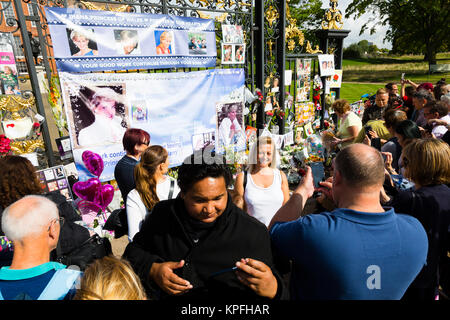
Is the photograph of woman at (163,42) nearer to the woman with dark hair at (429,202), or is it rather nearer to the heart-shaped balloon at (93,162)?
the heart-shaped balloon at (93,162)

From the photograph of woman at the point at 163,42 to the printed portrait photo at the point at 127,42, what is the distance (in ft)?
1.09

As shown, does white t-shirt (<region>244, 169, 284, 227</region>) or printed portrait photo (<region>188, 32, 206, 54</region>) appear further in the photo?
printed portrait photo (<region>188, 32, 206, 54</region>)

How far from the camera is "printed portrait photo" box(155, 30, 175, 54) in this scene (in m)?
4.40

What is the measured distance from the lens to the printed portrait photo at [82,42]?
12.1 feet

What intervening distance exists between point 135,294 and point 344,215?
105 centimetres

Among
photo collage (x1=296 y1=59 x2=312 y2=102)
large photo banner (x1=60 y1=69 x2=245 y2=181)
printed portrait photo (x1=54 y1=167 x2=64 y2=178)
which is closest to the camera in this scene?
printed portrait photo (x1=54 y1=167 x2=64 y2=178)

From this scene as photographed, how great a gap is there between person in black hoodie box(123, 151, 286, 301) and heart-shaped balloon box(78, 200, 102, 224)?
201 cm

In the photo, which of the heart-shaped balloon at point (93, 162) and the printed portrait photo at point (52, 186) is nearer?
the printed portrait photo at point (52, 186)

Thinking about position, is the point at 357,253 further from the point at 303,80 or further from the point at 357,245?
the point at 303,80

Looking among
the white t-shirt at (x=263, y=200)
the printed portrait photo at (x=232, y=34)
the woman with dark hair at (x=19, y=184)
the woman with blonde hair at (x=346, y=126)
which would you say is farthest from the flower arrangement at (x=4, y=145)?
the woman with blonde hair at (x=346, y=126)

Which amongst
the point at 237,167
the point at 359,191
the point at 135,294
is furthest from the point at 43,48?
the point at 359,191

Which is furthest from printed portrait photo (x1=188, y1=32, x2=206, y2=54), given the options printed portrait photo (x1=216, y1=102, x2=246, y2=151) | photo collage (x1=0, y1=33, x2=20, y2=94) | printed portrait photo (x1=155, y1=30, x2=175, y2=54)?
photo collage (x1=0, y1=33, x2=20, y2=94)

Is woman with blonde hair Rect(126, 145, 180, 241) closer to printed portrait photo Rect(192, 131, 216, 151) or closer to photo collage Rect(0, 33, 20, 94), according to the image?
photo collage Rect(0, 33, 20, 94)

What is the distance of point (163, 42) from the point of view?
176 inches
